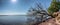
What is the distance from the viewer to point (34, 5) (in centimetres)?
253

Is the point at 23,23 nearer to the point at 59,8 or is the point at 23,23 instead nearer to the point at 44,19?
the point at 44,19

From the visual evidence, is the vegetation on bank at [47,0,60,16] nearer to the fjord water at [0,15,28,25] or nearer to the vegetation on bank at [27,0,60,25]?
the vegetation on bank at [27,0,60,25]

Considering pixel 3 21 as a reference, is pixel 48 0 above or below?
above

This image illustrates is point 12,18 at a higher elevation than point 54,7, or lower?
lower

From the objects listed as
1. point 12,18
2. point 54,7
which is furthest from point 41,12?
point 12,18

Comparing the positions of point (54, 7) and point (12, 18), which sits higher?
point (54, 7)

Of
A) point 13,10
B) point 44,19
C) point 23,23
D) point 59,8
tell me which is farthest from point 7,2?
point 59,8

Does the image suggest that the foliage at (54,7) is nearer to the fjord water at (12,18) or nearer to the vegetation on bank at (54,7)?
the vegetation on bank at (54,7)

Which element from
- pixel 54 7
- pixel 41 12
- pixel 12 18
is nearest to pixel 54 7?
pixel 54 7

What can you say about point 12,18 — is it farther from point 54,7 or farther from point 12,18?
point 54,7

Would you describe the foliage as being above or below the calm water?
above

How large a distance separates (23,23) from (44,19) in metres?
0.32

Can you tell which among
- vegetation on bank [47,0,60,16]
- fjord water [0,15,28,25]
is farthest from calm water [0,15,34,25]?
vegetation on bank [47,0,60,16]

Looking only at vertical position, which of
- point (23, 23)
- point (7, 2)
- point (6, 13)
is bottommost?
point (23, 23)
